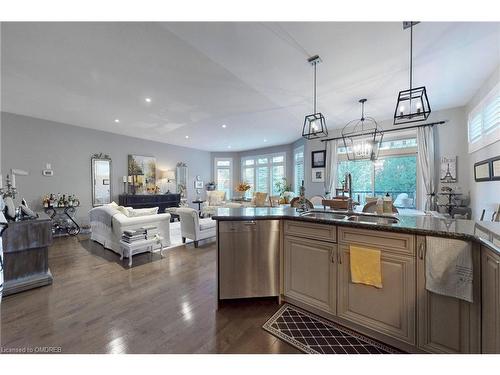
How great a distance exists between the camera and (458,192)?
4.33 meters

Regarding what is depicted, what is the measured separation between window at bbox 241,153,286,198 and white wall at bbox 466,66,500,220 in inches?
212

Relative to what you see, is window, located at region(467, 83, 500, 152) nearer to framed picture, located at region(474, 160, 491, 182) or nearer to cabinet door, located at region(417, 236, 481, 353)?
framed picture, located at region(474, 160, 491, 182)

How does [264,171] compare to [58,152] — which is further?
[264,171]

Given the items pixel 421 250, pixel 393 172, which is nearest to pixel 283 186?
pixel 393 172

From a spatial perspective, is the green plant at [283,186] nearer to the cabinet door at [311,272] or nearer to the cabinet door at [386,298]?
the cabinet door at [311,272]

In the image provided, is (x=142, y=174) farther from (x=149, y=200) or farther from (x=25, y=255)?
(x=25, y=255)

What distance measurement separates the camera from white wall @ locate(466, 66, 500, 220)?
2.98 meters

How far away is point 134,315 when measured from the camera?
2.03m

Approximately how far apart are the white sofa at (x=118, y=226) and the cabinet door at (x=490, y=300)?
4175mm

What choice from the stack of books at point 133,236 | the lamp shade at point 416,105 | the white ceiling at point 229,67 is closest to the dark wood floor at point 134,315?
the stack of books at point 133,236

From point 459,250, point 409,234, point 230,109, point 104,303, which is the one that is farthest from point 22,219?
point 459,250

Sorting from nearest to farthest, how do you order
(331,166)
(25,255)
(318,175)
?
(25,255)
(331,166)
(318,175)

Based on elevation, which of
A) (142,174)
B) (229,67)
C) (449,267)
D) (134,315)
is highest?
(229,67)

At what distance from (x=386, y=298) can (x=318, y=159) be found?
528cm
